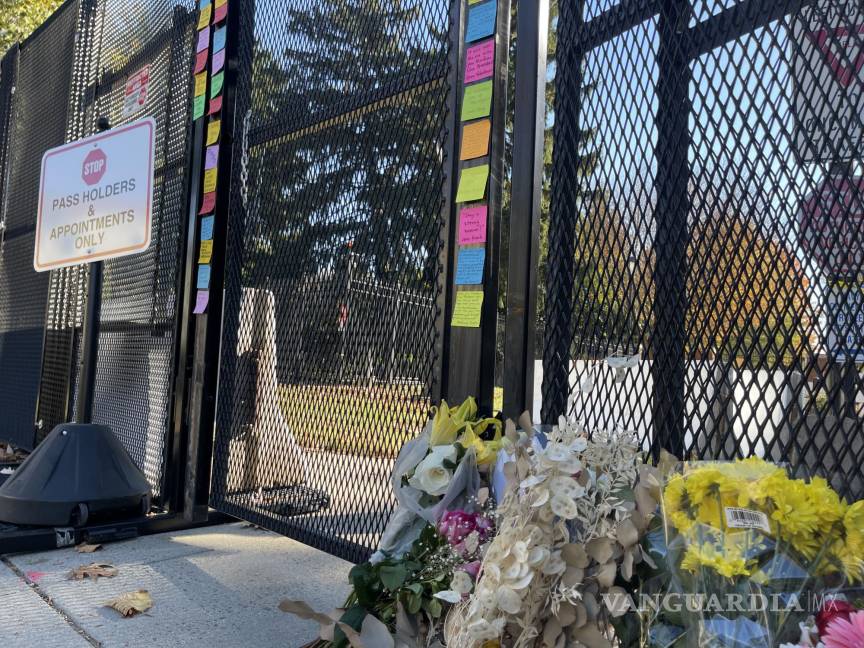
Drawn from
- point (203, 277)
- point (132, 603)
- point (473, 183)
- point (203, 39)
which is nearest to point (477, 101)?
point (473, 183)

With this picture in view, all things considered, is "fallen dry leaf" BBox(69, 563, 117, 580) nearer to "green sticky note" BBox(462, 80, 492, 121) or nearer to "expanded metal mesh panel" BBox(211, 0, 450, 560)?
"expanded metal mesh panel" BBox(211, 0, 450, 560)

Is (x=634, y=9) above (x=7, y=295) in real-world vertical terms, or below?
above

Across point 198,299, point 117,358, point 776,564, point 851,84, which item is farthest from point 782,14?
point 117,358

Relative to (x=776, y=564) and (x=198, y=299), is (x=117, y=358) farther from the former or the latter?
(x=776, y=564)

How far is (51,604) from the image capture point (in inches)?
110

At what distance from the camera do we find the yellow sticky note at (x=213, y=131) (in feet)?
13.0

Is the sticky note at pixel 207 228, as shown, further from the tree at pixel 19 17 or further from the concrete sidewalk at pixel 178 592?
the tree at pixel 19 17

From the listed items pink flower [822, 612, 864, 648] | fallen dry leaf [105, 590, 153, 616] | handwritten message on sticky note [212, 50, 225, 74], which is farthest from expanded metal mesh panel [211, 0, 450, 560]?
pink flower [822, 612, 864, 648]

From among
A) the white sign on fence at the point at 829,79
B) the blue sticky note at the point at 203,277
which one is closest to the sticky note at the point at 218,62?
the blue sticky note at the point at 203,277

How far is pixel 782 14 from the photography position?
5.38ft

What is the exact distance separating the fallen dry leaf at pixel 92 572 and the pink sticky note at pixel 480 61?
104 inches

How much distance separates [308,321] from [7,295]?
16.6 ft

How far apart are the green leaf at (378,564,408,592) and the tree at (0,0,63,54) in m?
11.6

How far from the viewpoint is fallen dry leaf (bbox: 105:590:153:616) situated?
267cm
